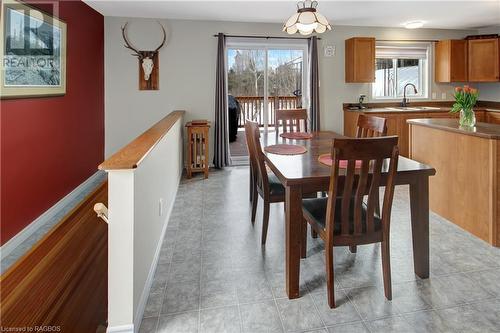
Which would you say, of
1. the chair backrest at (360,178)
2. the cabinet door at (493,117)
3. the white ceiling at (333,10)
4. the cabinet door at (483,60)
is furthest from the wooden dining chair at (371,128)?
the cabinet door at (483,60)

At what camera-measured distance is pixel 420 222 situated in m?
2.19

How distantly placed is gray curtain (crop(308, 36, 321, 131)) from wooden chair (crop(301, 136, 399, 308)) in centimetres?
396

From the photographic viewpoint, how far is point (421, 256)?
221 cm

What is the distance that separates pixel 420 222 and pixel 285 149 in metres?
1.15

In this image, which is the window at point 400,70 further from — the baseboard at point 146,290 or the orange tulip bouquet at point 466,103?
the baseboard at point 146,290

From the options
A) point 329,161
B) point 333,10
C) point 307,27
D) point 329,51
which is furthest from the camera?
point 329,51

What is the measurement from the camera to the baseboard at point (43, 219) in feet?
8.98

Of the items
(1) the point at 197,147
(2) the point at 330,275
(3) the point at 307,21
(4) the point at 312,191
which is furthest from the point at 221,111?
(2) the point at 330,275

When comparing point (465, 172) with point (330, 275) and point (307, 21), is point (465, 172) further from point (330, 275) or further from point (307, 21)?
point (307, 21)

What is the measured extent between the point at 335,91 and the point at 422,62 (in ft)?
6.34

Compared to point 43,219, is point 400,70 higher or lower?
higher

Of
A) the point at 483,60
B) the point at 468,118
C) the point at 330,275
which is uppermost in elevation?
the point at 483,60

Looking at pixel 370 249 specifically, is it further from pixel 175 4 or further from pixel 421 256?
pixel 175 4

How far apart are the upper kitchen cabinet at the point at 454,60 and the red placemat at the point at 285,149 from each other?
4.71 m
